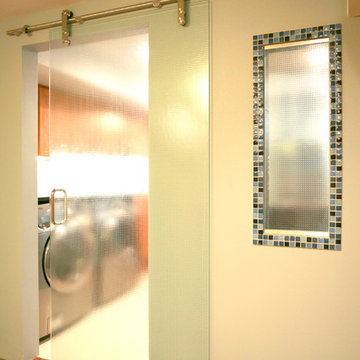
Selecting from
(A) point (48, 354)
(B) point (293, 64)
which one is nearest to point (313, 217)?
(B) point (293, 64)

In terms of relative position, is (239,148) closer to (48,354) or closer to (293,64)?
(293,64)

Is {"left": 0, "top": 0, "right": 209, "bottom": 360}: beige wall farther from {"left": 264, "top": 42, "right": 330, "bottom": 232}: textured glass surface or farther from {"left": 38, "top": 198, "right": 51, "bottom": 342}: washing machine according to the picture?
{"left": 38, "top": 198, "right": 51, "bottom": 342}: washing machine

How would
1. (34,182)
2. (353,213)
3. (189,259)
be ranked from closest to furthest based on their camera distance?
(353,213), (189,259), (34,182)

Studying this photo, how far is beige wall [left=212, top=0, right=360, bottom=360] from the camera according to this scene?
160cm

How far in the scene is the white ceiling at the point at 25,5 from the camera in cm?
212

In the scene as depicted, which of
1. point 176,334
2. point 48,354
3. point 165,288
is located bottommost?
point 48,354

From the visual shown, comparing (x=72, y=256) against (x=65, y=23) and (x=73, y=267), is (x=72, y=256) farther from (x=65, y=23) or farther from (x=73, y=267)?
(x=65, y=23)

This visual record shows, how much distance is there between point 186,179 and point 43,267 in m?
1.57

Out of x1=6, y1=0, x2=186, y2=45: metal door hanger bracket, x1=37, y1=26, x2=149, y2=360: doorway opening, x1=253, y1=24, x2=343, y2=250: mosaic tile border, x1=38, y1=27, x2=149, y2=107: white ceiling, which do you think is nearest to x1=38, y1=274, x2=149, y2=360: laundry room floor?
x1=37, y1=26, x2=149, y2=360: doorway opening

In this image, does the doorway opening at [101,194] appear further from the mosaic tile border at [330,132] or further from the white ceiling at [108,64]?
the mosaic tile border at [330,132]

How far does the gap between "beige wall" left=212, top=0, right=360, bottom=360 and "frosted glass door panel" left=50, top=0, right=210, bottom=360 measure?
0.09 meters

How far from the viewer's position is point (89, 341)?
86.4 inches

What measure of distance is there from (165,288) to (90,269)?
561 mm

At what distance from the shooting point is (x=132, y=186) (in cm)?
208
